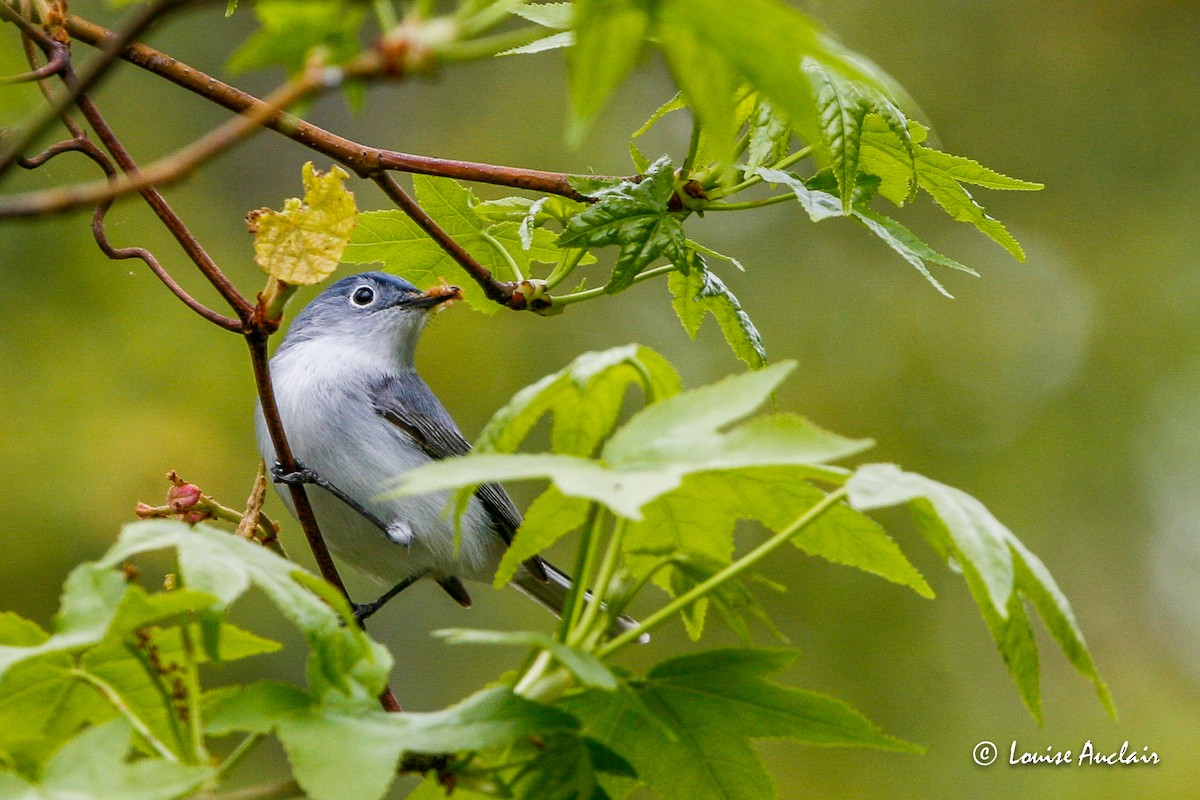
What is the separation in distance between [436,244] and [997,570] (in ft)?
5.04

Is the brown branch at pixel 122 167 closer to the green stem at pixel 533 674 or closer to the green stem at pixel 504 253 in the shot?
the green stem at pixel 504 253

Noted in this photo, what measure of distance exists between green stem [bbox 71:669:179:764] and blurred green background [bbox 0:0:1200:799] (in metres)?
4.89

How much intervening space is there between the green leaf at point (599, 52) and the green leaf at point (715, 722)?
709 mm

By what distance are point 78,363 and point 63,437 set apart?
46 centimetres

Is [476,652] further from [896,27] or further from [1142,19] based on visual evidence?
[1142,19]

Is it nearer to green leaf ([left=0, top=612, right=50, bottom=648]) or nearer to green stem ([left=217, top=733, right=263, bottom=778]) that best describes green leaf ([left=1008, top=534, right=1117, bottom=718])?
green stem ([left=217, top=733, right=263, bottom=778])

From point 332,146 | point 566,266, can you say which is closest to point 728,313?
point 566,266

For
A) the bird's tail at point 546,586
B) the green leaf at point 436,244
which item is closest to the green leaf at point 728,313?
the green leaf at point 436,244

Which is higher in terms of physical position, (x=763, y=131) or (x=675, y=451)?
(x=763, y=131)

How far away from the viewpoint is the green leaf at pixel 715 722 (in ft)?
4.70

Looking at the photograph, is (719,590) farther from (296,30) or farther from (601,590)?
(296,30)

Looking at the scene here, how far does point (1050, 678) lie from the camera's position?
24.5 feet

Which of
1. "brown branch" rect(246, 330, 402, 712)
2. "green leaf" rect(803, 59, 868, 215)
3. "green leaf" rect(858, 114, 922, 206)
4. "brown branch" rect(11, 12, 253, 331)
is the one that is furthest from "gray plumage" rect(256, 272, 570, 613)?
"green leaf" rect(803, 59, 868, 215)

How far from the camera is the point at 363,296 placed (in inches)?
165
